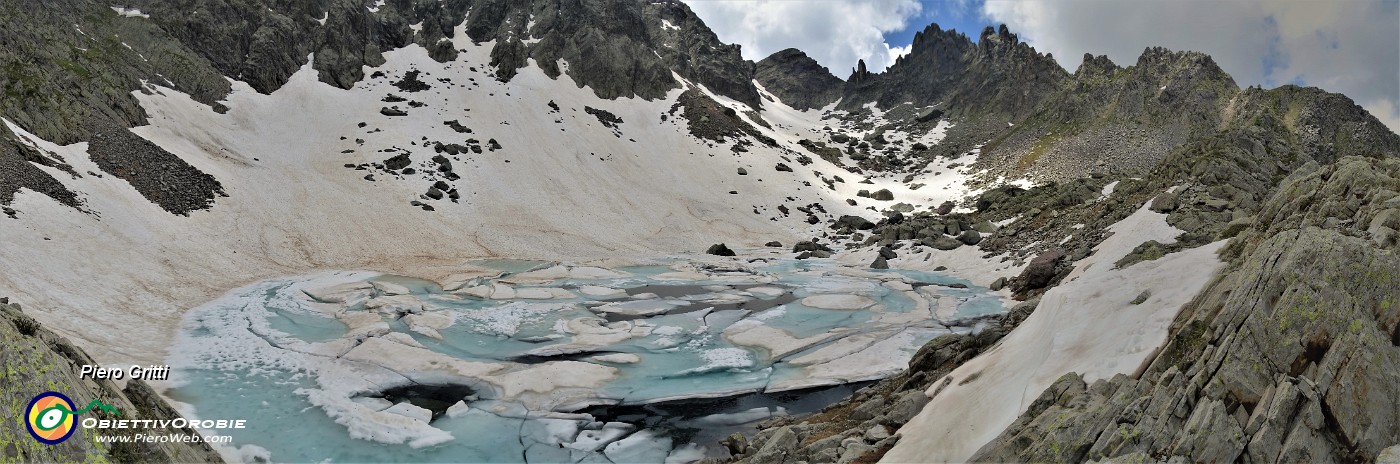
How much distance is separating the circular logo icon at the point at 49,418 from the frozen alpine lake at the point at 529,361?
268 inches

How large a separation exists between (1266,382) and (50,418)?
1483cm

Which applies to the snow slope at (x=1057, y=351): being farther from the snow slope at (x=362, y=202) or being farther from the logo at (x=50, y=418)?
the snow slope at (x=362, y=202)

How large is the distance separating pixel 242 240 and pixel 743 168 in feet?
204

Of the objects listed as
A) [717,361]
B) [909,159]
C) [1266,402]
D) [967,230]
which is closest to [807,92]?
[909,159]

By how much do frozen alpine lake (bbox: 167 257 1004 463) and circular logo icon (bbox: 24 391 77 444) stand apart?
268 inches

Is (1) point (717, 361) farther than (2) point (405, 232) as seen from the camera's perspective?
No

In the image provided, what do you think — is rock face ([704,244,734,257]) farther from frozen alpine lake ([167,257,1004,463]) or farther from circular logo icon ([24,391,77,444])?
circular logo icon ([24,391,77,444])

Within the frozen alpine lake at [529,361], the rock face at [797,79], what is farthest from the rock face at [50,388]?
the rock face at [797,79]

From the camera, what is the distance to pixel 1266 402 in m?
7.13

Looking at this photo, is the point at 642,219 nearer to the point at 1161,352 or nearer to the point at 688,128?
the point at 688,128

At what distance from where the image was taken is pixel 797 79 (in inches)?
7219

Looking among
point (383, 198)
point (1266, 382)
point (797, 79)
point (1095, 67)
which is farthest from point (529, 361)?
point (797, 79)

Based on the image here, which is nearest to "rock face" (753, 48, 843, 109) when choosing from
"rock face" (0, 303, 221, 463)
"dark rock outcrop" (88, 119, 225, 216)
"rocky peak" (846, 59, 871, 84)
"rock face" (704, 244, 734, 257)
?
"rocky peak" (846, 59, 871, 84)

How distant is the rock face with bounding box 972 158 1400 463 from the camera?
678cm
